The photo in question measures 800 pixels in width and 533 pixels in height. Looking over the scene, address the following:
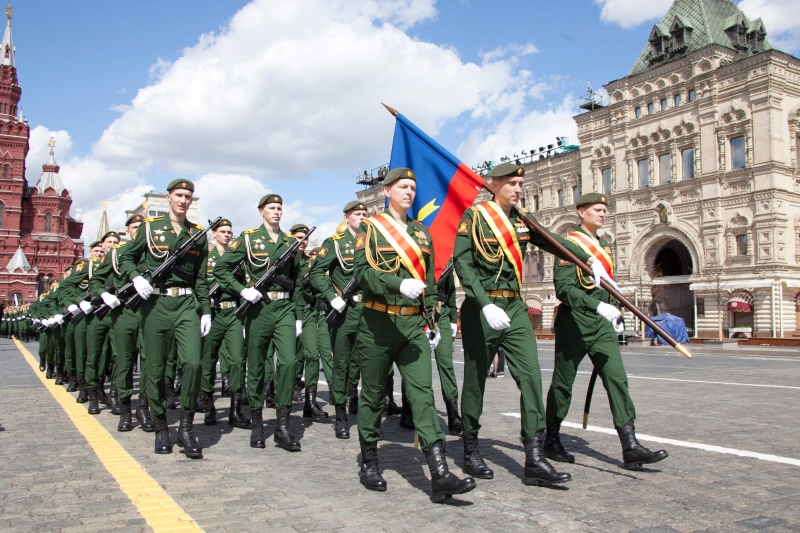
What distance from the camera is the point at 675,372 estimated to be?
50.3ft

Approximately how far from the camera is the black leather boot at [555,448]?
5703mm

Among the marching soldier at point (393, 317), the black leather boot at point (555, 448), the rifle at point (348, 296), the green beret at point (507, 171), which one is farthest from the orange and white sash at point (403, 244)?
the rifle at point (348, 296)

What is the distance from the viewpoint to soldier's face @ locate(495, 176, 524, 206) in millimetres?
5553

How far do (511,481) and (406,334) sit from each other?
1347 mm

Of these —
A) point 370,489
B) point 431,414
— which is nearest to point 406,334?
point 431,414

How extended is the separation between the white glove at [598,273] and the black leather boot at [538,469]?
144cm

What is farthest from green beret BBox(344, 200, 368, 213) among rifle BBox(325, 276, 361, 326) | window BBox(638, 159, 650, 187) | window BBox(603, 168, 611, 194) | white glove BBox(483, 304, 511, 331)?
window BBox(603, 168, 611, 194)

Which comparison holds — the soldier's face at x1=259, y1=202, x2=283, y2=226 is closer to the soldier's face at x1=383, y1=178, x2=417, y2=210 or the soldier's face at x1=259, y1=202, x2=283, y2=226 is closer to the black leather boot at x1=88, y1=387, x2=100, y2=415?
the soldier's face at x1=383, y1=178, x2=417, y2=210

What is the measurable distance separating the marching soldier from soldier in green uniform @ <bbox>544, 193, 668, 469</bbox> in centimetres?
138

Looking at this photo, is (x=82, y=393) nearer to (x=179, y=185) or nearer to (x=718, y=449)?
(x=179, y=185)

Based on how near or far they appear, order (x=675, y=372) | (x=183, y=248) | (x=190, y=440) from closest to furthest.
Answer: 1. (x=190, y=440)
2. (x=183, y=248)
3. (x=675, y=372)

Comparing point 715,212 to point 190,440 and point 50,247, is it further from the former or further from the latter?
point 50,247

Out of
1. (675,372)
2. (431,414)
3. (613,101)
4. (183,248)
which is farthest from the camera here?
(613,101)

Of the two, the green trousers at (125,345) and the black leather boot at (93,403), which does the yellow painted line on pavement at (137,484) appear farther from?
the black leather boot at (93,403)
